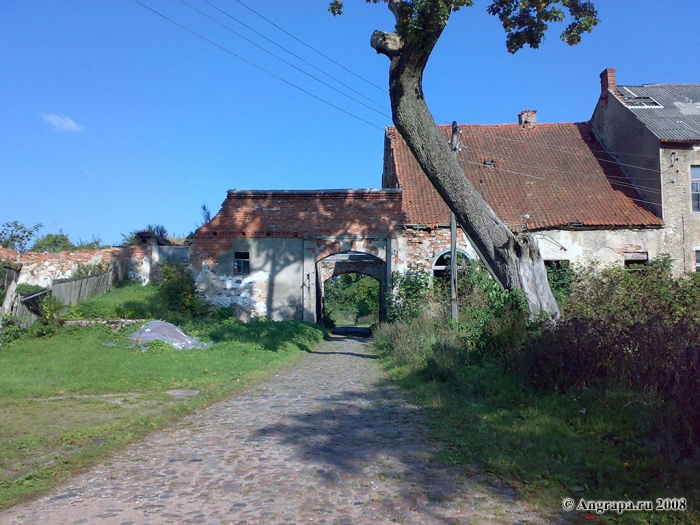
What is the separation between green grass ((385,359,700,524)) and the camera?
15.5 ft

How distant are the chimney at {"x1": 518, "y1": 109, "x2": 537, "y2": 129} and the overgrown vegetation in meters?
18.8

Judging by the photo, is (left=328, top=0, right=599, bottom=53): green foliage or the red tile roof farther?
the red tile roof

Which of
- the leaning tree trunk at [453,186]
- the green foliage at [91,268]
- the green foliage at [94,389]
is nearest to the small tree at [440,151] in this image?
the leaning tree trunk at [453,186]

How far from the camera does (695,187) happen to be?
76.0 ft

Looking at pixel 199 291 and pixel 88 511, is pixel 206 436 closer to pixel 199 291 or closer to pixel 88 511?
pixel 88 511

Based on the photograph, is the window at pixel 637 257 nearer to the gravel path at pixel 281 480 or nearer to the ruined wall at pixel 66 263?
the gravel path at pixel 281 480

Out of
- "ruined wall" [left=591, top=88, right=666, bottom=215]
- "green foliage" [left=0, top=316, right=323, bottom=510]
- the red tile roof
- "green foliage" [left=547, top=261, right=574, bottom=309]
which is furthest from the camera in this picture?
"ruined wall" [left=591, top=88, right=666, bottom=215]

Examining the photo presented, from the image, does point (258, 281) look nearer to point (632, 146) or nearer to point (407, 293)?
point (407, 293)

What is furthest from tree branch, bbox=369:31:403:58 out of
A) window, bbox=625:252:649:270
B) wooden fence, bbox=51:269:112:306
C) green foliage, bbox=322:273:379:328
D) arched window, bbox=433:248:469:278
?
green foliage, bbox=322:273:379:328

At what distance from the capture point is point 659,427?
17.9ft

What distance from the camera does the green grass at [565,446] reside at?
4729mm

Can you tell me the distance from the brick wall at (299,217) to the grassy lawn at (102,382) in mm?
3629

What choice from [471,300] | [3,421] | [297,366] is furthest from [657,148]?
[3,421]

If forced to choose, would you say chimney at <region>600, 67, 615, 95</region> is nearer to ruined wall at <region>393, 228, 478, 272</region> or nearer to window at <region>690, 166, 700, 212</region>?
window at <region>690, 166, 700, 212</region>
